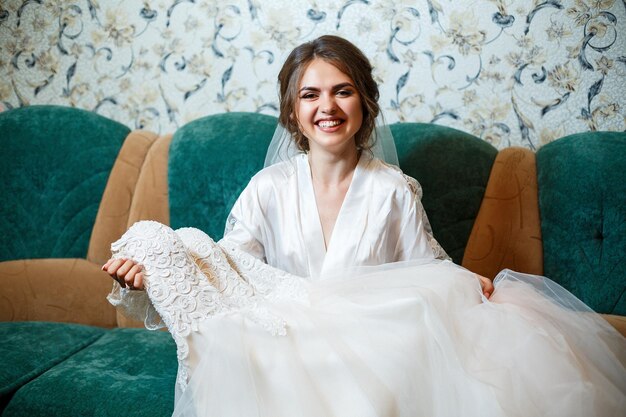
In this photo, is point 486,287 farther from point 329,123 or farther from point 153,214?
point 153,214

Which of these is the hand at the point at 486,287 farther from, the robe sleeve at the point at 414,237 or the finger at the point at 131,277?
the finger at the point at 131,277

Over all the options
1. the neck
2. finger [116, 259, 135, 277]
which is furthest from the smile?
finger [116, 259, 135, 277]

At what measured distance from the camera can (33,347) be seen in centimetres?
164

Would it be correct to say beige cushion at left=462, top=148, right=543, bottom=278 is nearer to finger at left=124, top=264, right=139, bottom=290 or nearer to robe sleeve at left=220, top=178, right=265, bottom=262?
robe sleeve at left=220, top=178, right=265, bottom=262

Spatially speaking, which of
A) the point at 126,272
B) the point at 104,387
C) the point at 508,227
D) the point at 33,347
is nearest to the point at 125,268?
the point at 126,272

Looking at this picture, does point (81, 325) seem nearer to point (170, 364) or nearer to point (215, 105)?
point (170, 364)

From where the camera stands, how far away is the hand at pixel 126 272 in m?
1.24

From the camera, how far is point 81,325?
190cm

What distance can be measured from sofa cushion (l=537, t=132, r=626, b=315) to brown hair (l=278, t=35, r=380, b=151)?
61 cm

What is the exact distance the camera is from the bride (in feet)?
3.59

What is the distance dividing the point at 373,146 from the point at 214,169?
1.86 feet

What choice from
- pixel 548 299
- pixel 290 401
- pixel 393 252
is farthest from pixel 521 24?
pixel 290 401

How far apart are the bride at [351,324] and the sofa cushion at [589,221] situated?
382mm

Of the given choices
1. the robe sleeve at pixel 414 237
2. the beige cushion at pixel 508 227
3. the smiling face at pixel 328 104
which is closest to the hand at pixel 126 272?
the smiling face at pixel 328 104
